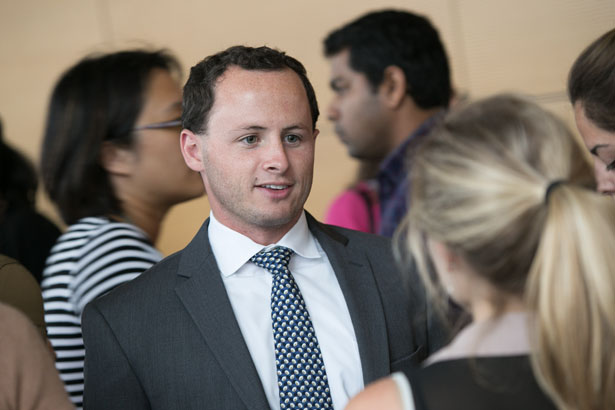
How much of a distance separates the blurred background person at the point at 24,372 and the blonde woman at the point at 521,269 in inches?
23.8

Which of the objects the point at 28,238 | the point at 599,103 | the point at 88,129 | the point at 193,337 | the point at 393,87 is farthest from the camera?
the point at 28,238

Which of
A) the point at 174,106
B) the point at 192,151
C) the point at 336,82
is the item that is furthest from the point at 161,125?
the point at 336,82

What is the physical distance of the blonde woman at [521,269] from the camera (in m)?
1.16

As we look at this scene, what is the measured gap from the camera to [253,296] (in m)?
1.88

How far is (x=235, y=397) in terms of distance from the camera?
1727 millimetres

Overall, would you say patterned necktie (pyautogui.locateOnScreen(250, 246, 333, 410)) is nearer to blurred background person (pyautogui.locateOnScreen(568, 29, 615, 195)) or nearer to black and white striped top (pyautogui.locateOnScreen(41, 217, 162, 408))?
black and white striped top (pyautogui.locateOnScreen(41, 217, 162, 408))

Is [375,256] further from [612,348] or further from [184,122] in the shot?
[612,348]

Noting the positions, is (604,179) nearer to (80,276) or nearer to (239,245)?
(239,245)

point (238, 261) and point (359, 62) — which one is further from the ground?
point (359, 62)

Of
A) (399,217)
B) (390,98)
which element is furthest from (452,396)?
(390,98)

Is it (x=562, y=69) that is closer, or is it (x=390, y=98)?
(x=390, y=98)

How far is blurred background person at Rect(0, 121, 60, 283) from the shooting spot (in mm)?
3184

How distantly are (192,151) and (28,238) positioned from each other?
1.51 metres

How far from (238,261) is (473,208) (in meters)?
0.86
